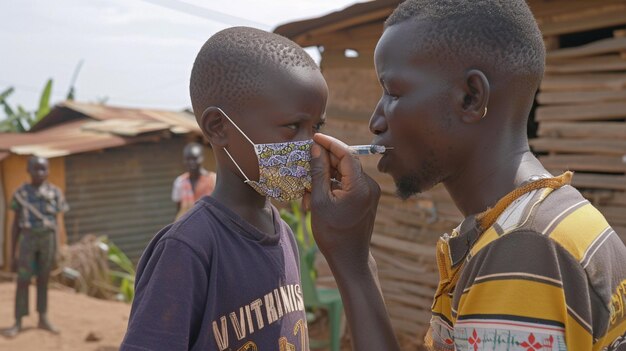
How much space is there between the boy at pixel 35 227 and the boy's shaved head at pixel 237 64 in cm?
679

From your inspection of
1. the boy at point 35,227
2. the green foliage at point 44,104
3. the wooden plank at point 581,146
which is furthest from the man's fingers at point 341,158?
the green foliage at point 44,104

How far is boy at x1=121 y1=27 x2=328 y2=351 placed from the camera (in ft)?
6.09

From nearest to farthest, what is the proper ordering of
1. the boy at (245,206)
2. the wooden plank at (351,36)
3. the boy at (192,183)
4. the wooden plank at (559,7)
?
→ the boy at (245,206) < the wooden plank at (559,7) < the wooden plank at (351,36) < the boy at (192,183)

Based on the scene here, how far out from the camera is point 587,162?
5.72 metres

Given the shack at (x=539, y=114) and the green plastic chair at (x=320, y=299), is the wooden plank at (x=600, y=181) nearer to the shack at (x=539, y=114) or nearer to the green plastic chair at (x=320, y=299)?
the shack at (x=539, y=114)

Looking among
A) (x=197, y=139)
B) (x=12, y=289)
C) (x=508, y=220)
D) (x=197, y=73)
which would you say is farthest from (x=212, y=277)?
(x=197, y=139)

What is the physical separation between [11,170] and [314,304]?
851 cm

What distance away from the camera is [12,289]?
38.7 feet

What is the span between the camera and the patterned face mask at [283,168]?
6.65 ft

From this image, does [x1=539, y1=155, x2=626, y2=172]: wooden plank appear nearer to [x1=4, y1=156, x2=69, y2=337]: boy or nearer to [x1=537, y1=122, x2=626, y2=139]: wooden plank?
[x1=537, y1=122, x2=626, y2=139]: wooden plank

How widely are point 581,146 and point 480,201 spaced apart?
4.47 metres

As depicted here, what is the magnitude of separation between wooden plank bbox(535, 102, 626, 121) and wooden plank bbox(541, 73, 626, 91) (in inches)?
5.1

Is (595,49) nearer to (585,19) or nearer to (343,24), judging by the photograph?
(585,19)

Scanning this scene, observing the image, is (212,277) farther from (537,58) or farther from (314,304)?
(314,304)
